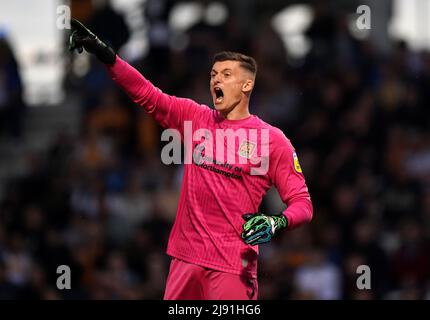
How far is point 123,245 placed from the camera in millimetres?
16734

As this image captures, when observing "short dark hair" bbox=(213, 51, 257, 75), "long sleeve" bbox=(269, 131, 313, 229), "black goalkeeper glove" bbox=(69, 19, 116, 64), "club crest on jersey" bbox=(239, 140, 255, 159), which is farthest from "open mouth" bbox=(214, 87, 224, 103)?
"black goalkeeper glove" bbox=(69, 19, 116, 64)

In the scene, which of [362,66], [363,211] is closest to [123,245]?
[363,211]

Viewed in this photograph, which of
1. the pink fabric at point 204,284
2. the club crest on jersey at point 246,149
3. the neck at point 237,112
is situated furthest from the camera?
the neck at point 237,112

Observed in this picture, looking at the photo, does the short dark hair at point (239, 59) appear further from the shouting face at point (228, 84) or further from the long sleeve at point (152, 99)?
the long sleeve at point (152, 99)

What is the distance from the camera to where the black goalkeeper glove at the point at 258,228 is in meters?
9.14

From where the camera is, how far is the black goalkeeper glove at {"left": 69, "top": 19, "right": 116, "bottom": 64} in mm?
9562

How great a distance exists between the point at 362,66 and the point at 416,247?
3869 mm

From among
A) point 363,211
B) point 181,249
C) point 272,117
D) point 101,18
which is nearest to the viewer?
point 181,249

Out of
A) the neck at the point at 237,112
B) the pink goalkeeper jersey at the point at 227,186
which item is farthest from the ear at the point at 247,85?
the pink goalkeeper jersey at the point at 227,186

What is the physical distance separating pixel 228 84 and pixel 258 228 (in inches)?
47.0

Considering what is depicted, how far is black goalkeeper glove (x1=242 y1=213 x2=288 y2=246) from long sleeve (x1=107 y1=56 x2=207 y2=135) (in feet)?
3.61

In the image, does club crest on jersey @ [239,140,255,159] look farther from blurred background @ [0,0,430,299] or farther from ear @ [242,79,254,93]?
blurred background @ [0,0,430,299]

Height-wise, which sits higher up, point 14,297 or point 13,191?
point 13,191

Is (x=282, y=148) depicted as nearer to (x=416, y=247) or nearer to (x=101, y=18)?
(x=416, y=247)
